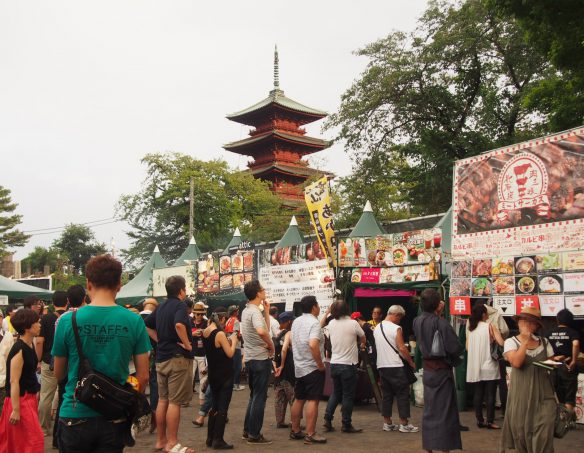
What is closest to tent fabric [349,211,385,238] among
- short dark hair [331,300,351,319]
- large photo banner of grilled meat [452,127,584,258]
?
large photo banner of grilled meat [452,127,584,258]

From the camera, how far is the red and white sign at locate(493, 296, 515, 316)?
9469mm

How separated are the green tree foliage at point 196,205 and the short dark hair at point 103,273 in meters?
32.0

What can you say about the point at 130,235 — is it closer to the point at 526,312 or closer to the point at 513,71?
the point at 513,71

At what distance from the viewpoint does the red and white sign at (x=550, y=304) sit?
353 inches

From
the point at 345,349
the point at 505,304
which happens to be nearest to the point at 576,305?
the point at 505,304

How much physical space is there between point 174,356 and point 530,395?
357 centimetres

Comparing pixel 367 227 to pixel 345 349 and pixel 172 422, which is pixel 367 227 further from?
pixel 172 422

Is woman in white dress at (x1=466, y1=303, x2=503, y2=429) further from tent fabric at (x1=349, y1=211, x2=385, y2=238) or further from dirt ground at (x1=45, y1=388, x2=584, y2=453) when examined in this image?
tent fabric at (x1=349, y1=211, x2=385, y2=238)

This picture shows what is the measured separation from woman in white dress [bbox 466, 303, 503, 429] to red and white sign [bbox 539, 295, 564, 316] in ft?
3.65

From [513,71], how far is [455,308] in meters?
15.5

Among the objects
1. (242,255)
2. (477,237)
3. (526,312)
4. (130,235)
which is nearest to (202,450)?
(526,312)

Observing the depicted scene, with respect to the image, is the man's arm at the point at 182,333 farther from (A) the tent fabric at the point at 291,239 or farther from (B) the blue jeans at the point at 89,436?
(A) the tent fabric at the point at 291,239

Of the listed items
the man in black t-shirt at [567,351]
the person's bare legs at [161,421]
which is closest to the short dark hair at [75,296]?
the person's bare legs at [161,421]

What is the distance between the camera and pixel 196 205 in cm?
3722
